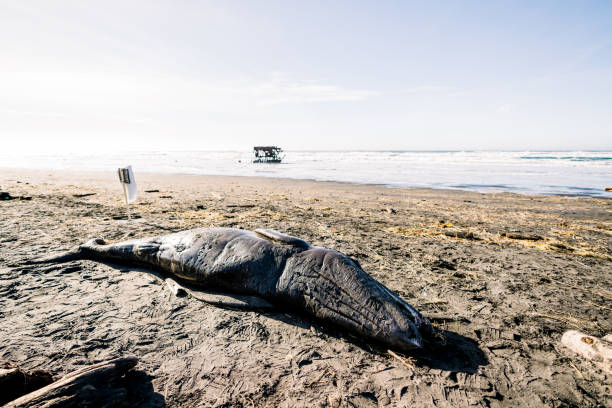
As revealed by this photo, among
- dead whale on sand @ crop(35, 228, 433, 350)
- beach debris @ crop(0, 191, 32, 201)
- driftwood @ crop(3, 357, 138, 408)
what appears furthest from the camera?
beach debris @ crop(0, 191, 32, 201)

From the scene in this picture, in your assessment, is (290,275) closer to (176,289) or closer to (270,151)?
(176,289)

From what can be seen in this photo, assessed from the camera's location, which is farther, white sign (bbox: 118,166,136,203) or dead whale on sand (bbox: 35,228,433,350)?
white sign (bbox: 118,166,136,203)

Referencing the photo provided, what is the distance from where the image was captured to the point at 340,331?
3.10m

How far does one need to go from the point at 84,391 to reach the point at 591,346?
421 cm

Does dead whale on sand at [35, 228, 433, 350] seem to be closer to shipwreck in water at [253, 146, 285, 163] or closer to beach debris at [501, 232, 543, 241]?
beach debris at [501, 232, 543, 241]

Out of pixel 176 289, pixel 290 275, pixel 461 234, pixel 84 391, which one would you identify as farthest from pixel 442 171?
pixel 84 391

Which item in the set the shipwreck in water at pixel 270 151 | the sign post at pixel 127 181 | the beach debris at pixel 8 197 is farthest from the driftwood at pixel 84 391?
the shipwreck in water at pixel 270 151

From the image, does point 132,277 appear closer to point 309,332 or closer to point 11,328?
point 11,328

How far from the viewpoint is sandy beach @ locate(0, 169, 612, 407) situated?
2.36 m

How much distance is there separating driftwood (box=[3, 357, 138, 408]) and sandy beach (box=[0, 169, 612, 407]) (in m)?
0.28

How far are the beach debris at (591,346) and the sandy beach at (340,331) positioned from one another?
83mm

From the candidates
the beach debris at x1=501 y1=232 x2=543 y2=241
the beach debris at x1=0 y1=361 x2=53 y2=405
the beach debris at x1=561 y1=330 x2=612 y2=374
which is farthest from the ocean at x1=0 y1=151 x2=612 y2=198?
the beach debris at x1=0 y1=361 x2=53 y2=405

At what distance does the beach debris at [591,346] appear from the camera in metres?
2.63

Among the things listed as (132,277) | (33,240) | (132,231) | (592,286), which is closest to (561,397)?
(592,286)
